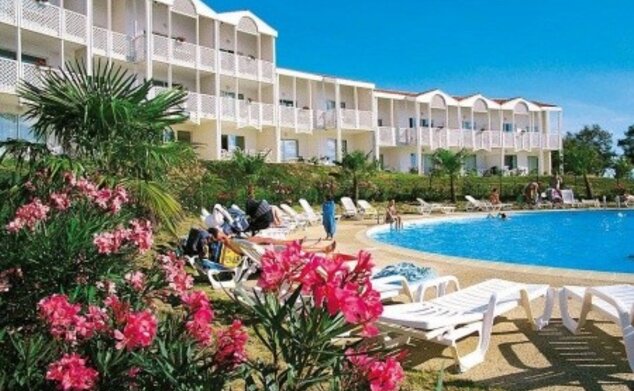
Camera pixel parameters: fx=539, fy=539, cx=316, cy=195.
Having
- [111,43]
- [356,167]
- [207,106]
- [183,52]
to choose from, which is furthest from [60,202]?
[183,52]

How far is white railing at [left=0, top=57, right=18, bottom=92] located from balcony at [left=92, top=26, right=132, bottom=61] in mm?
4696

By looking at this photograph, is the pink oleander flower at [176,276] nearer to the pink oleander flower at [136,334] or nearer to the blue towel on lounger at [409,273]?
the pink oleander flower at [136,334]

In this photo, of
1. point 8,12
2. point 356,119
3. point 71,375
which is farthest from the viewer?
point 356,119

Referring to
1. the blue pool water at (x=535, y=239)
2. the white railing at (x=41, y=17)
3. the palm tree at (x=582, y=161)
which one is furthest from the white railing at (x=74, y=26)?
the palm tree at (x=582, y=161)

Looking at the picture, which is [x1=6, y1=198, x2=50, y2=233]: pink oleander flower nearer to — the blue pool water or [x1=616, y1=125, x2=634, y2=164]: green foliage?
the blue pool water

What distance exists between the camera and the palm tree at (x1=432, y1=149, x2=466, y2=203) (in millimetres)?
30958

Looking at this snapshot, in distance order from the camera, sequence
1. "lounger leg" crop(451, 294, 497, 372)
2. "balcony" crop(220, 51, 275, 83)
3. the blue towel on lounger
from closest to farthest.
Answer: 1. "lounger leg" crop(451, 294, 497, 372)
2. the blue towel on lounger
3. "balcony" crop(220, 51, 275, 83)

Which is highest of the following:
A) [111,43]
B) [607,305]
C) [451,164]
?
[111,43]

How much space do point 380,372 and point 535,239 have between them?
17936mm

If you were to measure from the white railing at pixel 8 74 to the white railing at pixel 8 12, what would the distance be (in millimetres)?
1622

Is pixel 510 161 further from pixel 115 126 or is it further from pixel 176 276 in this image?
pixel 176 276

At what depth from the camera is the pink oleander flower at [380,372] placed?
189cm

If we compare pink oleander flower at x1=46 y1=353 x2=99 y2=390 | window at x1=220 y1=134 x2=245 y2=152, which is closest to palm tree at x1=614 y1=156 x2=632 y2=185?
window at x1=220 y1=134 x2=245 y2=152

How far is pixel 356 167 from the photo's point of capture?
89.9 feet
